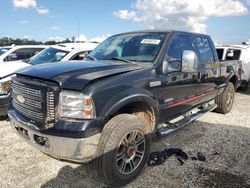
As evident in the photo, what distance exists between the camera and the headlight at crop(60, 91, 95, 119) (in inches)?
110

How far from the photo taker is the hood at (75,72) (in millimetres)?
2854

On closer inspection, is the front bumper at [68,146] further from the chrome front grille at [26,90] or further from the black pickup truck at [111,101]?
the chrome front grille at [26,90]

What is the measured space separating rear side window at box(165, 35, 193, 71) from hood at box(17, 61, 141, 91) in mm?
A: 652

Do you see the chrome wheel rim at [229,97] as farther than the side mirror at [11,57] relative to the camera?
No

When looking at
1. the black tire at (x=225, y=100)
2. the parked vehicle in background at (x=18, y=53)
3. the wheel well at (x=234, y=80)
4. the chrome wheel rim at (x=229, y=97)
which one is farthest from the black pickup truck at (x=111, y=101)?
the parked vehicle in background at (x=18, y=53)

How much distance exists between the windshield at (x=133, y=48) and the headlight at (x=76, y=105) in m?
1.39

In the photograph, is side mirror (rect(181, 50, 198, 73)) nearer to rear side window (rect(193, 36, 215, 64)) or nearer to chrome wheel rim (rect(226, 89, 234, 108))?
rear side window (rect(193, 36, 215, 64))

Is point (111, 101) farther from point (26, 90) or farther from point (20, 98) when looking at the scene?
point (20, 98)

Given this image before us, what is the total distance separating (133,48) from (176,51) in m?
0.69

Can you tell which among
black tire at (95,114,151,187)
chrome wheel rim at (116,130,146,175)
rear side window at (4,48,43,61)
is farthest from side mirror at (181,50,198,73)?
rear side window at (4,48,43,61)

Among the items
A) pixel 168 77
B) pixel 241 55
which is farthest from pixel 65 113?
pixel 241 55

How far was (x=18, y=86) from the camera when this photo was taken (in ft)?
11.2

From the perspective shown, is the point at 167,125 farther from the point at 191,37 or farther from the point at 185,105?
the point at 191,37

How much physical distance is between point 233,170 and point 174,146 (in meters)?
1.06
